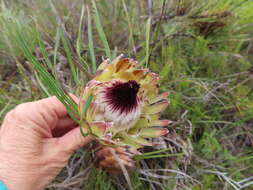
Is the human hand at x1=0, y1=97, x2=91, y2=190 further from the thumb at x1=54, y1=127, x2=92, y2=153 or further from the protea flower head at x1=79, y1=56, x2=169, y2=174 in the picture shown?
the protea flower head at x1=79, y1=56, x2=169, y2=174

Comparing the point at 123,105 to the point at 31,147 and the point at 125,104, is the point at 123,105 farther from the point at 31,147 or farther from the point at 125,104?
the point at 31,147

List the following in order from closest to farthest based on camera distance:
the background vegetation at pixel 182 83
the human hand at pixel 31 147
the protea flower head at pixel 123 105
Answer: the protea flower head at pixel 123 105 → the human hand at pixel 31 147 → the background vegetation at pixel 182 83

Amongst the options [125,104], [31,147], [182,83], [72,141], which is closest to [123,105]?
[125,104]

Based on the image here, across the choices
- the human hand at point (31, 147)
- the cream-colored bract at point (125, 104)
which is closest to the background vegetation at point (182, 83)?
the human hand at point (31, 147)

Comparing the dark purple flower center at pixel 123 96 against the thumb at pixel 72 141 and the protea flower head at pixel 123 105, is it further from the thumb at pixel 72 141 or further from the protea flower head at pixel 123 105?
the thumb at pixel 72 141

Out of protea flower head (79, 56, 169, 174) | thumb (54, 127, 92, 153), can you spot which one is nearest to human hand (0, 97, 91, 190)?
thumb (54, 127, 92, 153)

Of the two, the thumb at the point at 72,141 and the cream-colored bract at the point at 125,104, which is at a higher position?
the cream-colored bract at the point at 125,104
